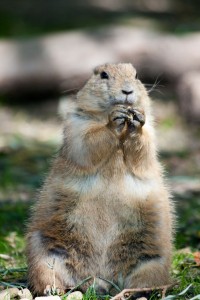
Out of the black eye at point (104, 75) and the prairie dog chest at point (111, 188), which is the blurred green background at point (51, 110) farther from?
the prairie dog chest at point (111, 188)

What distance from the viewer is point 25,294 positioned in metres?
5.02

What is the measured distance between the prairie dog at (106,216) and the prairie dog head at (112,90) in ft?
0.13

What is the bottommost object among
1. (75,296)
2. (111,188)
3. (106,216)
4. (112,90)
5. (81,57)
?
(75,296)

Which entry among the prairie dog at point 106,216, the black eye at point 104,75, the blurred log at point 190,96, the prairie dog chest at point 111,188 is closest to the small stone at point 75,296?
the prairie dog at point 106,216

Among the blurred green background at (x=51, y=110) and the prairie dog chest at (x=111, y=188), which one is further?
the blurred green background at (x=51, y=110)

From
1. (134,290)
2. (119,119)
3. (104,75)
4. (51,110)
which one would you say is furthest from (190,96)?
(134,290)

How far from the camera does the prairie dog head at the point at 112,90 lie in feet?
17.2

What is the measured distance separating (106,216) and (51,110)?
6.56 m

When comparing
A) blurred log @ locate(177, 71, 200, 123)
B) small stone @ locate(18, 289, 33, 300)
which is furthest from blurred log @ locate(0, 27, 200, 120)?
small stone @ locate(18, 289, 33, 300)

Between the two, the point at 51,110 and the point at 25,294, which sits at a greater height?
the point at 51,110

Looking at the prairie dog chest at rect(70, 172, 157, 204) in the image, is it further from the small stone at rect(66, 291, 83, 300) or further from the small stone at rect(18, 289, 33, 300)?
the small stone at rect(18, 289, 33, 300)

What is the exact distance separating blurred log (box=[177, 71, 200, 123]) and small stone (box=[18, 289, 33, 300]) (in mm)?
6018

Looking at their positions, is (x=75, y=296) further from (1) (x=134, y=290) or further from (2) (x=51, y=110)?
(2) (x=51, y=110)

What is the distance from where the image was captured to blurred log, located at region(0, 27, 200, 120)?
450 inches
